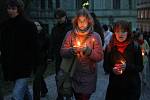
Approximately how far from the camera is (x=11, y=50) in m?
9.17

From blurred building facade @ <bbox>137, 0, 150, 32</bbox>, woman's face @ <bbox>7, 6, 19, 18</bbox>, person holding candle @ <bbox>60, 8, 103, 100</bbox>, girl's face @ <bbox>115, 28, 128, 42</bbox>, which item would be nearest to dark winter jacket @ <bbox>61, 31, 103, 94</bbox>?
person holding candle @ <bbox>60, 8, 103, 100</bbox>

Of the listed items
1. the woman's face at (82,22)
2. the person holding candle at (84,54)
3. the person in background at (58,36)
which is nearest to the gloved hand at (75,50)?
the person holding candle at (84,54)

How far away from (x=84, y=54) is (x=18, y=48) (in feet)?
3.61

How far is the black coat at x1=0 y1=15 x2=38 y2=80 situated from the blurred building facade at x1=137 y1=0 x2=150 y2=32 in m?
83.5

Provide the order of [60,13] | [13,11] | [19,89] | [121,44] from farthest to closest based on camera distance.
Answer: [60,13] < [13,11] < [19,89] < [121,44]

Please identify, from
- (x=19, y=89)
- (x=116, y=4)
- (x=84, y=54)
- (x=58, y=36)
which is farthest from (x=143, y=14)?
(x=84, y=54)

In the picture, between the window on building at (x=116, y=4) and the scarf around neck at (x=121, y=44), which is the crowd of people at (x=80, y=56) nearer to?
the scarf around neck at (x=121, y=44)

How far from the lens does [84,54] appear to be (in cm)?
862

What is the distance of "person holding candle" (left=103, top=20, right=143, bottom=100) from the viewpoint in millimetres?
8305

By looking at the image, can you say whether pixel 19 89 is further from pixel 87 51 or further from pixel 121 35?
pixel 121 35

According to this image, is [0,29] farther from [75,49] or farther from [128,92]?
[128,92]

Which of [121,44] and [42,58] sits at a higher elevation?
[121,44]

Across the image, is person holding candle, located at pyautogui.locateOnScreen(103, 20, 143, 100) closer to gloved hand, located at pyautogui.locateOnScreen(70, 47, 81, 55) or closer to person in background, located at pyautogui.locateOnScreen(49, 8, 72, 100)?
gloved hand, located at pyautogui.locateOnScreen(70, 47, 81, 55)

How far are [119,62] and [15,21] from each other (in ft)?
6.08
